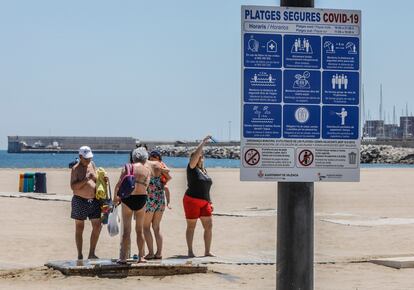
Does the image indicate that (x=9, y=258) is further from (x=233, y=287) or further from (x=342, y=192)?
(x=342, y=192)

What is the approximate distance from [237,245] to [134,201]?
4605mm

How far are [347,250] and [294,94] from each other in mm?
10189

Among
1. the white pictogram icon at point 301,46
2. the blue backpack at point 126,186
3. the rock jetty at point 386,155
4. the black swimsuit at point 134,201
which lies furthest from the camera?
the rock jetty at point 386,155

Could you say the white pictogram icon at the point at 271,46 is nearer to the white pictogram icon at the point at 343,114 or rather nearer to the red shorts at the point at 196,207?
the white pictogram icon at the point at 343,114

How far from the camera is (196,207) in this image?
13.6 meters

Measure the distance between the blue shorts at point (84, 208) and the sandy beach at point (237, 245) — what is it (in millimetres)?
917

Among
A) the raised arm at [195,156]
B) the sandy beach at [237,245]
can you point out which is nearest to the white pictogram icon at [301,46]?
the sandy beach at [237,245]

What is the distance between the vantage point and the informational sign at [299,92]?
5562 millimetres

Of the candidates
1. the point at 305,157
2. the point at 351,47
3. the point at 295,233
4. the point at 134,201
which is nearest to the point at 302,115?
the point at 305,157

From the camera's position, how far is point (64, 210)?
2294 centimetres

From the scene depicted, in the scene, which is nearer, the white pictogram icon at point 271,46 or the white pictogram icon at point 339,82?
the white pictogram icon at point 271,46

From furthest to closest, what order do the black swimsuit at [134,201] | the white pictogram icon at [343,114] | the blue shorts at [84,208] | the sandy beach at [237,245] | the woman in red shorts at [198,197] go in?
the woman in red shorts at [198,197]
the blue shorts at [84,208]
the black swimsuit at [134,201]
the sandy beach at [237,245]
the white pictogram icon at [343,114]

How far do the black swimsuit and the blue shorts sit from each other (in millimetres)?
1194

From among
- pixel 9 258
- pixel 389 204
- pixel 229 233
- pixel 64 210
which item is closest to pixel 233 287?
pixel 9 258
